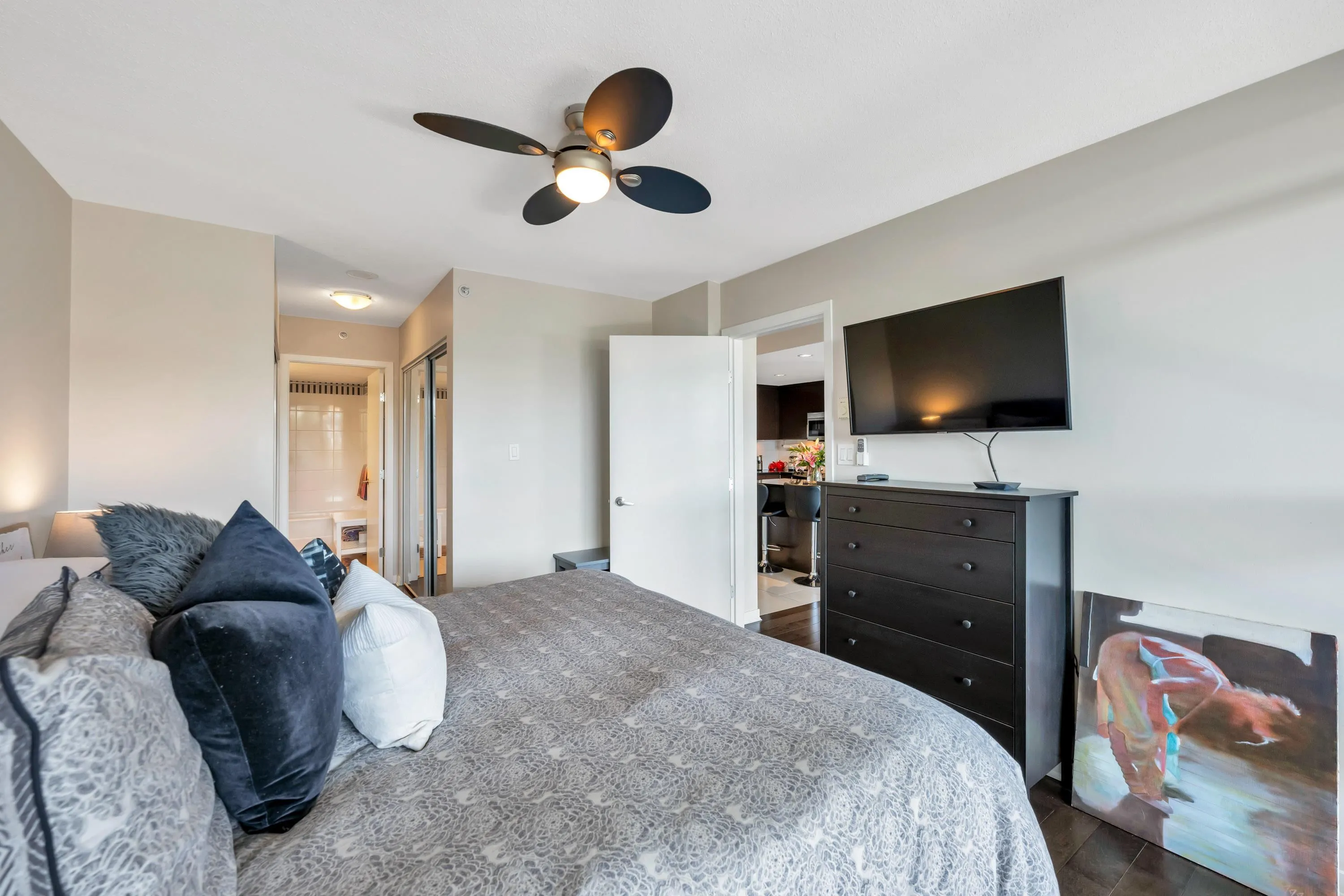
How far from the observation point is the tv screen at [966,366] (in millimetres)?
2035

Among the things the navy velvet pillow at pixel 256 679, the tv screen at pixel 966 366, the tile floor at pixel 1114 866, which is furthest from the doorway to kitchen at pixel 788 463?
the navy velvet pillow at pixel 256 679

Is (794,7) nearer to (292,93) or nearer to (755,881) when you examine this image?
(292,93)

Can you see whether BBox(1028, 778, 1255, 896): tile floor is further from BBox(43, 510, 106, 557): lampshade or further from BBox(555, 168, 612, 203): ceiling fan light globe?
BBox(43, 510, 106, 557): lampshade

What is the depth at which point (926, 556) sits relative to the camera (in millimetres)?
2178

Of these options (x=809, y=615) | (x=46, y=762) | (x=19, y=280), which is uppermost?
(x=19, y=280)

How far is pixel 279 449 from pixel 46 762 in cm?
455

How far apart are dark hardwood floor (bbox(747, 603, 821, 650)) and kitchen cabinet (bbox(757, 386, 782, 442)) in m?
4.59

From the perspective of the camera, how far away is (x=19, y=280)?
1.98 meters

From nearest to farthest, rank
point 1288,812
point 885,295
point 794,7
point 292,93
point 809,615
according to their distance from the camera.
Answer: point 794,7
point 1288,812
point 292,93
point 885,295
point 809,615

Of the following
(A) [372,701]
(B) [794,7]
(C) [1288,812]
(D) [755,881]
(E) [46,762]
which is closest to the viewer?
(E) [46,762]

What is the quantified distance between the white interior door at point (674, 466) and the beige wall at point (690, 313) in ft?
0.49

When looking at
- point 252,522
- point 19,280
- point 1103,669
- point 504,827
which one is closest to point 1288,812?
point 1103,669

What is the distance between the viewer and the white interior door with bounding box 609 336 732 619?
3.61 m

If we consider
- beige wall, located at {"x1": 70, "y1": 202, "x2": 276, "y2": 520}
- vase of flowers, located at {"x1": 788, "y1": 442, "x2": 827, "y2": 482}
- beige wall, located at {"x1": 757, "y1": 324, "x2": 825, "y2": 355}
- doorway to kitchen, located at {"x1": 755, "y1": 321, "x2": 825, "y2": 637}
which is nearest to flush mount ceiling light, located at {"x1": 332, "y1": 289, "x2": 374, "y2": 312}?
beige wall, located at {"x1": 70, "y1": 202, "x2": 276, "y2": 520}
